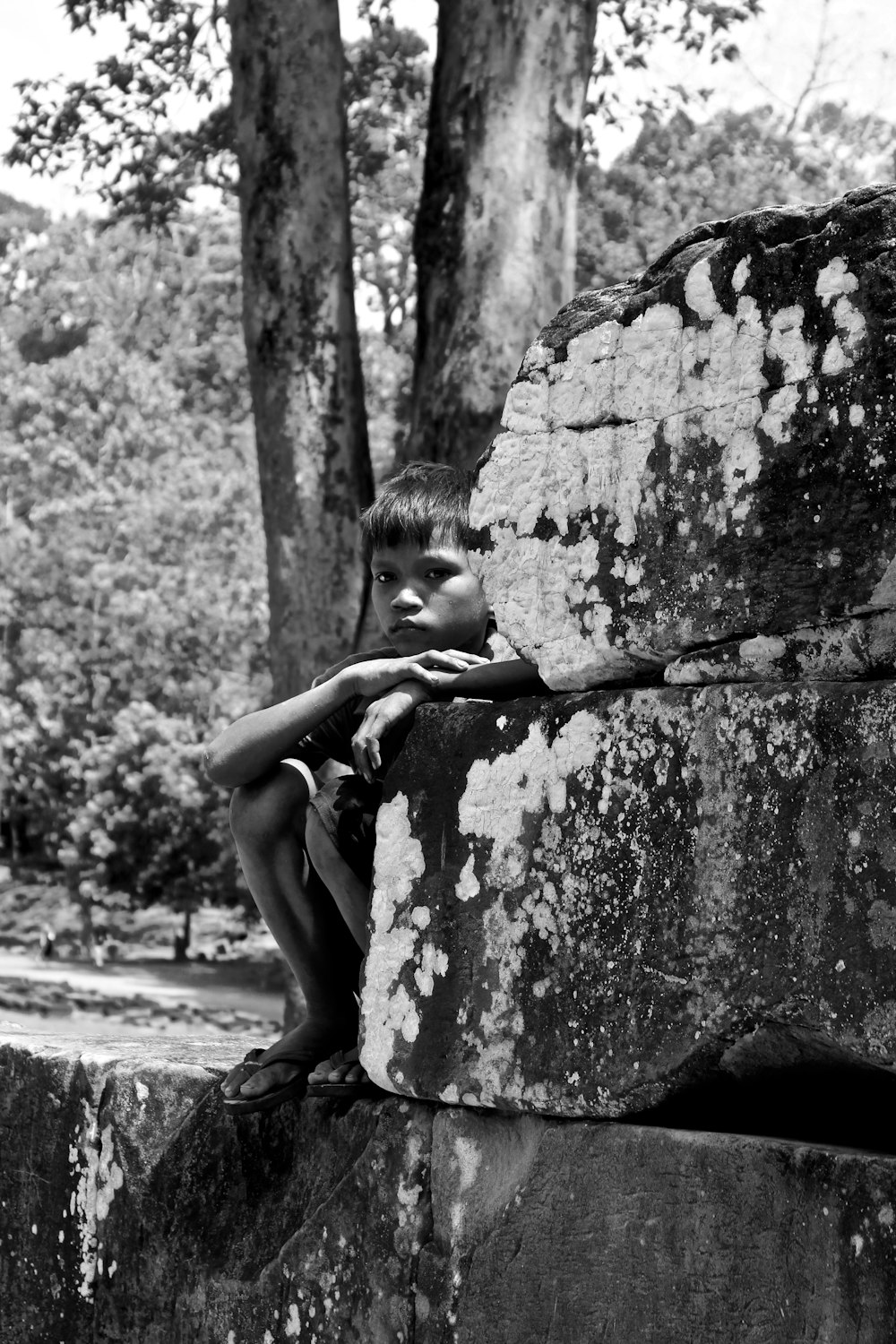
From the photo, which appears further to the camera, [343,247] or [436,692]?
[343,247]

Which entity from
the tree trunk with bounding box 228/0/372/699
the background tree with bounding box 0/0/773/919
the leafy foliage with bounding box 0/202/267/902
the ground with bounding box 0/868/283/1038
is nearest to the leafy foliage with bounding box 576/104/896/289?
the background tree with bounding box 0/0/773/919

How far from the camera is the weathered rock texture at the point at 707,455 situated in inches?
67.7

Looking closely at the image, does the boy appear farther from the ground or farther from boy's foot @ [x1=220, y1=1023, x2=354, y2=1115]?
the ground

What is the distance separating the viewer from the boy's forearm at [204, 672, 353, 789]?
234cm

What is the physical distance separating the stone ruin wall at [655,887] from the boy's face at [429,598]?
296 mm

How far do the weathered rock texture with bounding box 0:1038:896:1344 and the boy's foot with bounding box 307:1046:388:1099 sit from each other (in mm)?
39

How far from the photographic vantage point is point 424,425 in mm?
5504

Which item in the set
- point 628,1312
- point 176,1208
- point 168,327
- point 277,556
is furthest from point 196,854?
point 168,327

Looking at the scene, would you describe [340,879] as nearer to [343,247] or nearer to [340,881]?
[340,881]

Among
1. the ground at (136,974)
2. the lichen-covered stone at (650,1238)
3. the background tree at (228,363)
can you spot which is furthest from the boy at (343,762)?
the ground at (136,974)

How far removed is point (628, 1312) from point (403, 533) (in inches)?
48.9

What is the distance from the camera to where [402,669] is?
7.46ft

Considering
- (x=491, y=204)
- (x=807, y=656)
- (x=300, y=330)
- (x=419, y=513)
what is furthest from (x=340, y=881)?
(x=300, y=330)

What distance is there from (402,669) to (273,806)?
35cm
